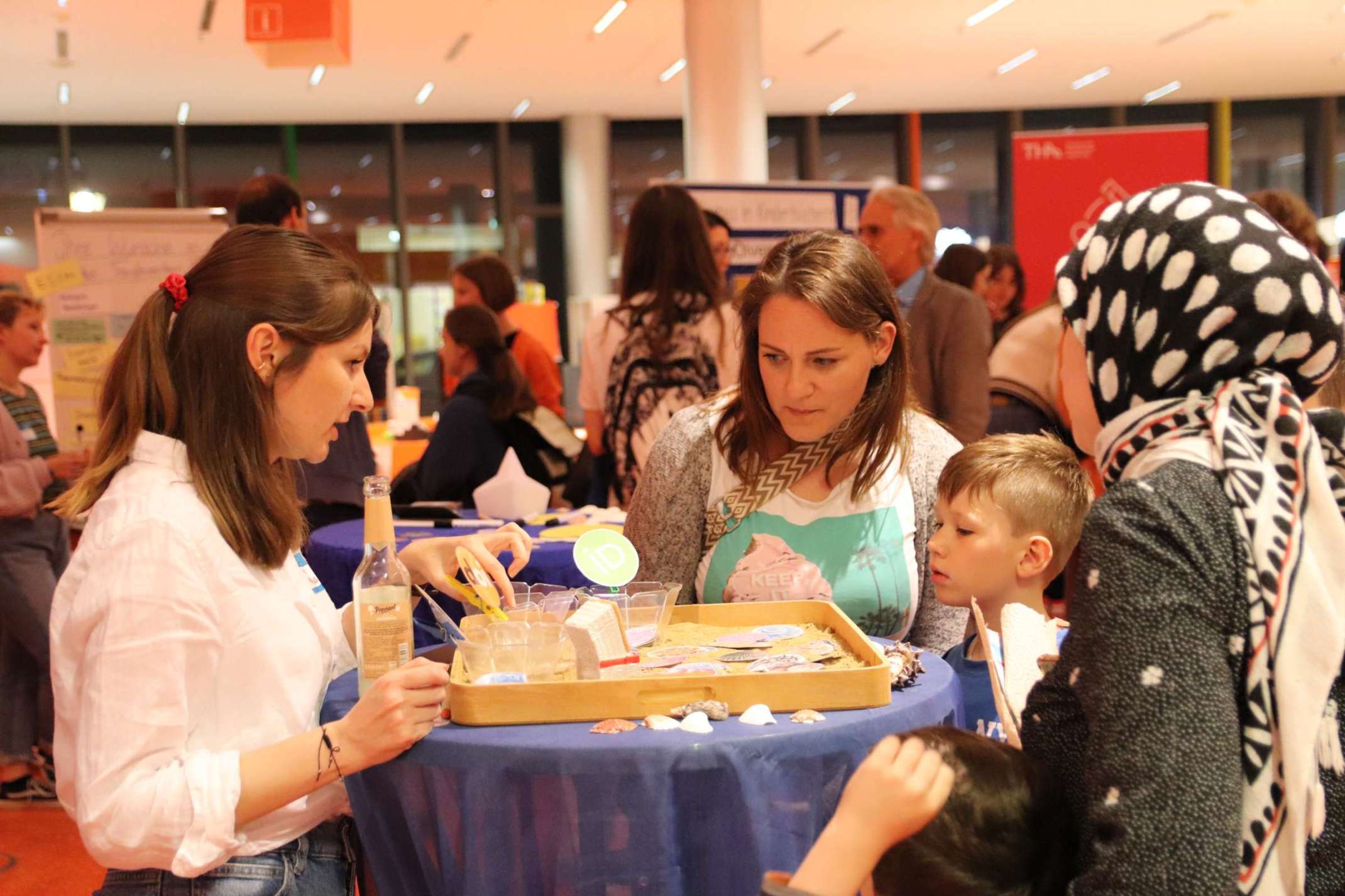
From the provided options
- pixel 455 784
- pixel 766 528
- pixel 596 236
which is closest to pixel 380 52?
pixel 596 236

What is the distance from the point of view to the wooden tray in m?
1.60

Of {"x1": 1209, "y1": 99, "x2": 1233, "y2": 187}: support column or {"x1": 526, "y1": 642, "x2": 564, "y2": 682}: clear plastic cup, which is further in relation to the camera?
{"x1": 1209, "y1": 99, "x2": 1233, "y2": 187}: support column

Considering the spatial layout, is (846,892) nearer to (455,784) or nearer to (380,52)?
(455,784)

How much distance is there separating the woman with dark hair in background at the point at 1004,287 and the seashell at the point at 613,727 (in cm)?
563

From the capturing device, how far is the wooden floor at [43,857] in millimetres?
3633

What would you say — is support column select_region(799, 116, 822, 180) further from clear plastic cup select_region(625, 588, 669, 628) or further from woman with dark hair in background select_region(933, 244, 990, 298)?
clear plastic cup select_region(625, 588, 669, 628)

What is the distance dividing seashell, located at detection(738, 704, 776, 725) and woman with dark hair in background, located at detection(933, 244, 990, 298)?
459 cm

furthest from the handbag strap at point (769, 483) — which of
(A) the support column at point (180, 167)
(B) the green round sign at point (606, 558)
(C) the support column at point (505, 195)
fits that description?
(A) the support column at point (180, 167)

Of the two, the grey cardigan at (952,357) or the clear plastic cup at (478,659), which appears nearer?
the clear plastic cup at (478,659)

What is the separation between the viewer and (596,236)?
14250mm

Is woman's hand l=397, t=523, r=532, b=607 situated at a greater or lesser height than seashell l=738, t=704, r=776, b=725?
greater

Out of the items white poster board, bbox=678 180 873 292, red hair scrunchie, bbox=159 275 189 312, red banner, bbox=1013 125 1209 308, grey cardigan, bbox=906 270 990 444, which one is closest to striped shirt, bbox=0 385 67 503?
white poster board, bbox=678 180 873 292

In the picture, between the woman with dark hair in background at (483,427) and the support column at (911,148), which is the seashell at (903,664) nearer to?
the woman with dark hair in background at (483,427)

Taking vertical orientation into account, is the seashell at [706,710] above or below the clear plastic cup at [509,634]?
below
